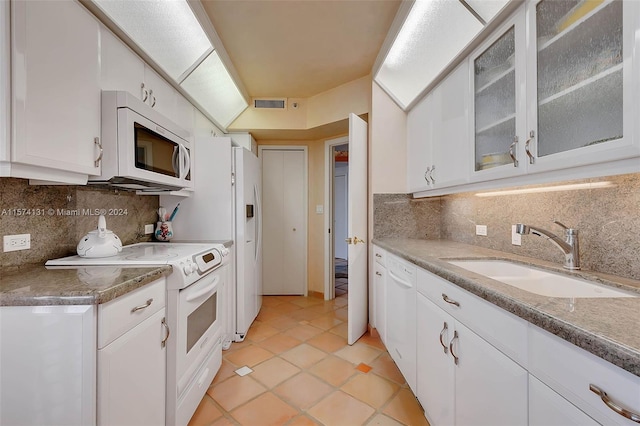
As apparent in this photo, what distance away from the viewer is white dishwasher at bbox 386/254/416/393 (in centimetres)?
161

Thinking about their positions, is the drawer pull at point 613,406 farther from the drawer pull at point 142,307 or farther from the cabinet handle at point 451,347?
the drawer pull at point 142,307

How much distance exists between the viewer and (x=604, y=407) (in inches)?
21.7

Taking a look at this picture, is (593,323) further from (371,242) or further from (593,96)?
(371,242)

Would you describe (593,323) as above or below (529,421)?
above

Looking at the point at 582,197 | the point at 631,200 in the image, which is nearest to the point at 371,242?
the point at 582,197

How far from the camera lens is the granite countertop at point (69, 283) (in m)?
0.91

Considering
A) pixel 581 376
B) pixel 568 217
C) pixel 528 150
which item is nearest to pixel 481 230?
pixel 568 217

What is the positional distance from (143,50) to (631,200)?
253 cm

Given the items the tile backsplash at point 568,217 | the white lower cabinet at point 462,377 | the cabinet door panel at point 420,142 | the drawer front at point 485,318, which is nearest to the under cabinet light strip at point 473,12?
the cabinet door panel at point 420,142

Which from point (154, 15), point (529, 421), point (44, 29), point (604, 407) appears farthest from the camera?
point (154, 15)

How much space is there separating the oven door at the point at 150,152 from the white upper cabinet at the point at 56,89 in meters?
0.12

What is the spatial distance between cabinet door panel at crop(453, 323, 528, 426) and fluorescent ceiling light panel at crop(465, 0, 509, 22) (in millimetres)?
1482

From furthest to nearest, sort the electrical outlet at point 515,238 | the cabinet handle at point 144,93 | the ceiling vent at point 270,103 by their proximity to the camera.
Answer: the ceiling vent at point 270,103
the cabinet handle at point 144,93
the electrical outlet at point 515,238

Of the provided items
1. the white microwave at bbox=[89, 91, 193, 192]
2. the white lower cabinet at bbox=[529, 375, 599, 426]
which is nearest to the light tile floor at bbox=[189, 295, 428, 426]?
the white lower cabinet at bbox=[529, 375, 599, 426]
